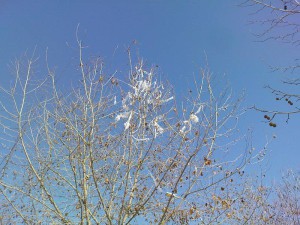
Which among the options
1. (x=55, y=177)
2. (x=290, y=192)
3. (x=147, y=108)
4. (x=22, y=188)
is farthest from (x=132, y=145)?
(x=290, y=192)

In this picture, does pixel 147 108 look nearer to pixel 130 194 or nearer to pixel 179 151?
pixel 179 151

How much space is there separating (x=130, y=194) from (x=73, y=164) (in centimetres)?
132

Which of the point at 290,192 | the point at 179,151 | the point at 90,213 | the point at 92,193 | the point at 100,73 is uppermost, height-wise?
the point at 290,192

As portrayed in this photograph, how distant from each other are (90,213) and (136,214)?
94cm

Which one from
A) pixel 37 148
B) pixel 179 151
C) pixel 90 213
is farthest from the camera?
pixel 37 148

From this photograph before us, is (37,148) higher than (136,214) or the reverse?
higher

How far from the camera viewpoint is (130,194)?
23.4 ft

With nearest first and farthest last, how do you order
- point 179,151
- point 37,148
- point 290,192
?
point 179,151, point 37,148, point 290,192

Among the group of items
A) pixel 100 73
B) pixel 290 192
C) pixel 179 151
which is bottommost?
pixel 179 151

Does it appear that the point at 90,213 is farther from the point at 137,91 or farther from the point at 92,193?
the point at 137,91

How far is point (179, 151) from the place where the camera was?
6.44 metres

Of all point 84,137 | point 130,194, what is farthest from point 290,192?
point 84,137

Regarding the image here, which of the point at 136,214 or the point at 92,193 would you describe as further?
the point at 92,193

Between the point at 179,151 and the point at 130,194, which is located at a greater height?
the point at 179,151
